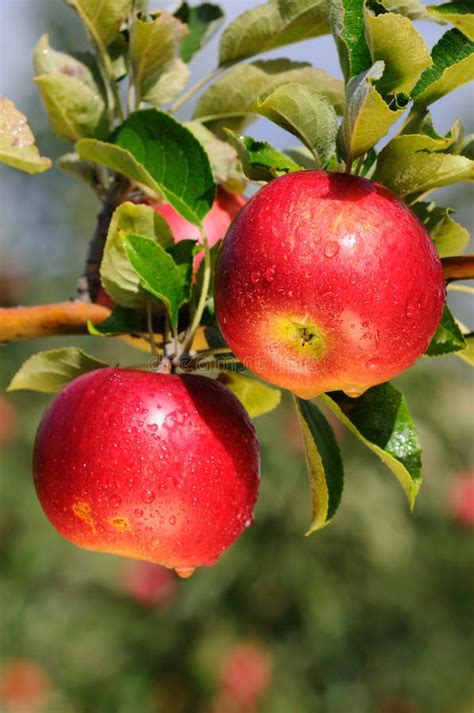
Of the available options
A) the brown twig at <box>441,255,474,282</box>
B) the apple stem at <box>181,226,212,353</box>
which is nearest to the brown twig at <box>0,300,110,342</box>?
the apple stem at <box>181,226,212,353</box>

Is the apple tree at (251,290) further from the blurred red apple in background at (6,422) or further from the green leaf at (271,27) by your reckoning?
the blurred red apple in background at (6,422)

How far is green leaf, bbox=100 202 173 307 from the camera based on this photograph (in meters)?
0.76

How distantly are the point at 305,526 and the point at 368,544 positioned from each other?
0.23 meters

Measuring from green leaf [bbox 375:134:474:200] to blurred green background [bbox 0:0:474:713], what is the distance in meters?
2.62

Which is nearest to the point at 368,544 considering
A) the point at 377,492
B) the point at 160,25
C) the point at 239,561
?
the point at 377,492

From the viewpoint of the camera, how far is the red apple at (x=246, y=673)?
11.6 ft

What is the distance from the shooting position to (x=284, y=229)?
606 millimetres

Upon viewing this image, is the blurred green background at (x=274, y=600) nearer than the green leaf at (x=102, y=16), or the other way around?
the green leaf at (x=102, y=16)

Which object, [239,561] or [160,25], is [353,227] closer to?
[160,25]

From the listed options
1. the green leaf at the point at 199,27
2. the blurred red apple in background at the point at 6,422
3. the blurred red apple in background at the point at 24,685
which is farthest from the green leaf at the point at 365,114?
the blurred red apple in background at the point at 24,685

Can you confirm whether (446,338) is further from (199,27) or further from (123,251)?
(199,27)

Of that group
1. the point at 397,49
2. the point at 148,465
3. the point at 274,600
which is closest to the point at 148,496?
the point at 148,465

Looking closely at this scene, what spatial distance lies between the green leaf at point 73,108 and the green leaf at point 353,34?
0.38 meters

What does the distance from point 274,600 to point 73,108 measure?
2.78 meters
